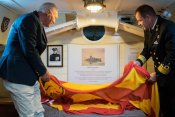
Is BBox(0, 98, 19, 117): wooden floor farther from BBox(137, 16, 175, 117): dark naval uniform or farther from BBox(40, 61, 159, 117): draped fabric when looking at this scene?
BBox(137, 16, 175, 117): dark naval uniform

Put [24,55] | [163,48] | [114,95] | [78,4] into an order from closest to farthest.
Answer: [24,55] → [163,48] → [114,95] → [78,4]

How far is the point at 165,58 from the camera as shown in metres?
2.08

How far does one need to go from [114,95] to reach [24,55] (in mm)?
1124

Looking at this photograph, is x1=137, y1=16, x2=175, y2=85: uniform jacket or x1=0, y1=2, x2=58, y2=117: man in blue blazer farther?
x1=137, y1=16, x2=175, y2=85: uniform jacket

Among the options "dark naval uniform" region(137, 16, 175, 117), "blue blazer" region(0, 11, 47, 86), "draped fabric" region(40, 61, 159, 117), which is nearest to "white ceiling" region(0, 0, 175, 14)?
"dark naval uniform" region(137, 16, 175, 117)

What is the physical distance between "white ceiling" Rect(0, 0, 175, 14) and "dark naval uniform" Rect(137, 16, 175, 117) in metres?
0.72

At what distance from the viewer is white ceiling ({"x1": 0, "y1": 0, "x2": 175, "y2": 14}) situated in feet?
9.37

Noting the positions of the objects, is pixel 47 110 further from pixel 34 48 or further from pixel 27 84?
pixel 34 48

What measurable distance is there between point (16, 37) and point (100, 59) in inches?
75.2

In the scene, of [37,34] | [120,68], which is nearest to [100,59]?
[120,68]

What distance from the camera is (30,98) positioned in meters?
1.77

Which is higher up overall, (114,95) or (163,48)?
(163,48)

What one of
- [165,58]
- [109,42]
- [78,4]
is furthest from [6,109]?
[165,58]

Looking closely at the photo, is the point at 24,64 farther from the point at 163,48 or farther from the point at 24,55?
the point at 163,48
